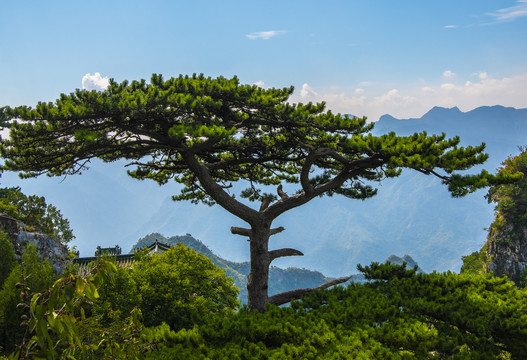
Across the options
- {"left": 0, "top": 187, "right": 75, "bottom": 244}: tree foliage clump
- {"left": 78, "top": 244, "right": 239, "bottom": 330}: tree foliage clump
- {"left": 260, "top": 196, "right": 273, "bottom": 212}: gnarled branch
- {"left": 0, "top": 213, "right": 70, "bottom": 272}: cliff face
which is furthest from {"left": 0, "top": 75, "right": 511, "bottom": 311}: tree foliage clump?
{"left": 0, "top": 187, "right": 75, "bottom": 244}: tree foliage clump

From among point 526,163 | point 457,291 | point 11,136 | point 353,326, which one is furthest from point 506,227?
point 11,136

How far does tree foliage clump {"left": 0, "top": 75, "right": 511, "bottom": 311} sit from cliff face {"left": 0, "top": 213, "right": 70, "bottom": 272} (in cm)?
207

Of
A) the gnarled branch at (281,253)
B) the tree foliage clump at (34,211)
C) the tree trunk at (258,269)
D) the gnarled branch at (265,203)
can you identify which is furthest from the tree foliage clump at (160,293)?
the tree foliage clump at (34,211)

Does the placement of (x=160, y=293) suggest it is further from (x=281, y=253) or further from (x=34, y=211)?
(x=34, y=211)

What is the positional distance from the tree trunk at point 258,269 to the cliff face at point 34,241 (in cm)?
459

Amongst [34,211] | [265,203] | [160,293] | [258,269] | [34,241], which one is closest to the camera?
[160,293]

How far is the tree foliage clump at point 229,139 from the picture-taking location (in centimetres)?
752

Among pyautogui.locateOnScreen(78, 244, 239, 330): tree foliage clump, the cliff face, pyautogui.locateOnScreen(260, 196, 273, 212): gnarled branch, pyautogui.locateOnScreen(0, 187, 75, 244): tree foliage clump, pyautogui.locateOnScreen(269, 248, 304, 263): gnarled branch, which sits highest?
pyautogui.locateOnScreen(0, 187, 75, 244): tree foliage clump

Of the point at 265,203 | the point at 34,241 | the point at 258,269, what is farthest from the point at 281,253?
the point at 34,241

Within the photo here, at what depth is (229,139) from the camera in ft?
30.5

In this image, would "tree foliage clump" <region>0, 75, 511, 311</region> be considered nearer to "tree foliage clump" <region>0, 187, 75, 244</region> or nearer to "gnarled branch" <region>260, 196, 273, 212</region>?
"gnarled branch" <region>260, 196, 273, 212</region>

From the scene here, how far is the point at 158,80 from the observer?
29.1 ft

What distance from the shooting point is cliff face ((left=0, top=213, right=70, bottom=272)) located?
10469 mm

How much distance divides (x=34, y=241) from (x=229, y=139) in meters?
6.04
